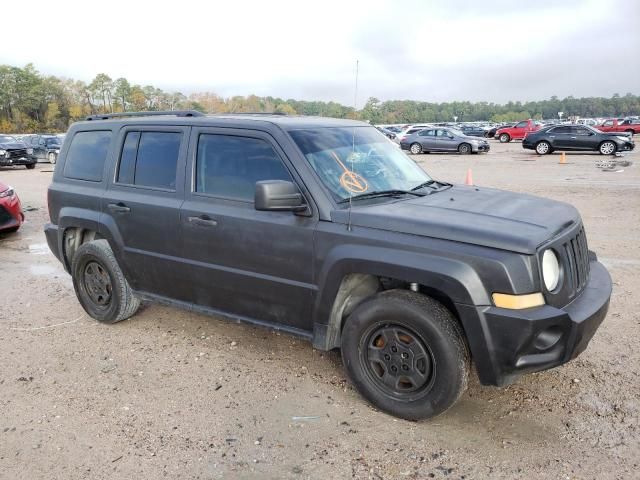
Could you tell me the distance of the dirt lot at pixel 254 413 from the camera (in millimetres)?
2920

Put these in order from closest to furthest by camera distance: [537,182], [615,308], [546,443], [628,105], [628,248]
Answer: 1. [546,443]
2. [615,308]
3. [628,248]
4. [537,182]
5. [628,105]

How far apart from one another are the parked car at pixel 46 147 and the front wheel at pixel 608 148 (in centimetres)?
2605

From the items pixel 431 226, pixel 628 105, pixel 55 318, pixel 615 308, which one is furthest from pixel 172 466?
pixel 628 105

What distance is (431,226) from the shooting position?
3090mm

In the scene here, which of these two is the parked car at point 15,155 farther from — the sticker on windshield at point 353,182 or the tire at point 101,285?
the sticker on windshield at point 353,182

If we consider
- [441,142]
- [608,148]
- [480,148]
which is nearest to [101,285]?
[608,148]

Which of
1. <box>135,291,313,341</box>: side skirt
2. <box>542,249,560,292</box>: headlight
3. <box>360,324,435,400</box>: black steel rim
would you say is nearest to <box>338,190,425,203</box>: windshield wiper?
<box>360,324,435,400</box>: black steel rim

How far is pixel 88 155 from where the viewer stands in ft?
16.1

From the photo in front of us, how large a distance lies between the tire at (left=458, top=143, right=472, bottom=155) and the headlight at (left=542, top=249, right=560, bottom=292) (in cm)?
2548

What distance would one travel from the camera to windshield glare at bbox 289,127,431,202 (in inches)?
142

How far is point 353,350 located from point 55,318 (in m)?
3.31

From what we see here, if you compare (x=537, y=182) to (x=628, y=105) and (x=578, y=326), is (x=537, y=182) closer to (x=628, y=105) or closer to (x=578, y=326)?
(x=578, y=326)

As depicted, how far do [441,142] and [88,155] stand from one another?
82.5 ft

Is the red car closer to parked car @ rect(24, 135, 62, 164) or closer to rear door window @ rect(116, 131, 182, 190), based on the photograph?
rear door window @ rect(116, 131, 182, 190)
